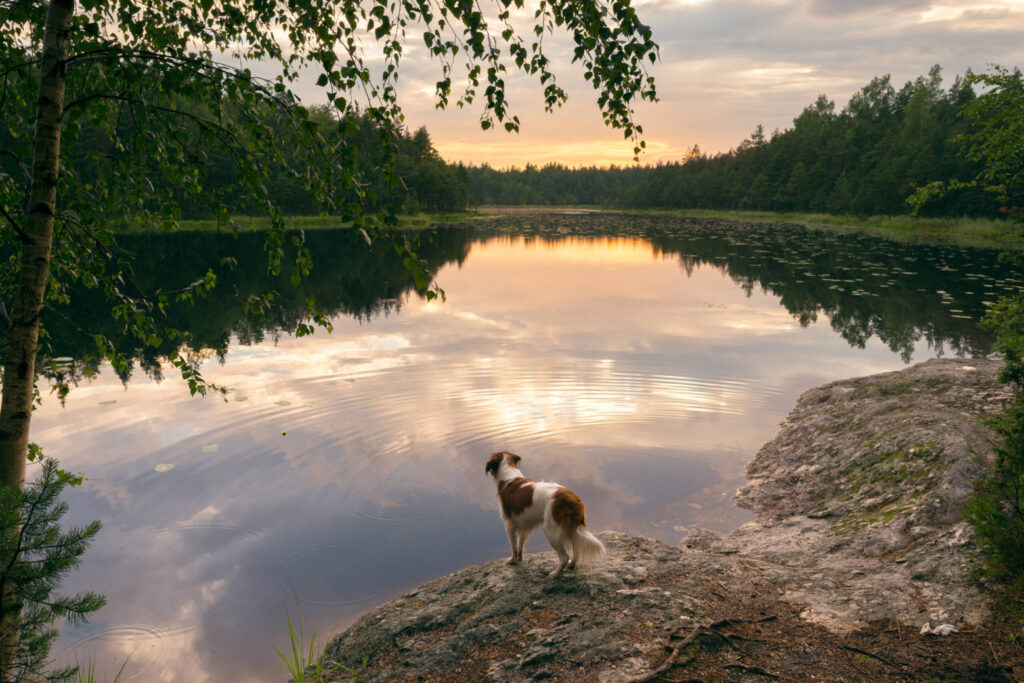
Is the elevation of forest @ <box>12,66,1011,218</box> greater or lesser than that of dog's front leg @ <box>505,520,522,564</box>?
greater

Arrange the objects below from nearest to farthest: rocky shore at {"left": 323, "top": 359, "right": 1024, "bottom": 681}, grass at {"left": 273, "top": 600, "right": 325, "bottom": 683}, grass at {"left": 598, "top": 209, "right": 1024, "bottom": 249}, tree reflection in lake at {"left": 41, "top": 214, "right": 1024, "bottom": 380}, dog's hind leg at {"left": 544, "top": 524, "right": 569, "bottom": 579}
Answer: rocky shore at {"left": 323, "top": 359, "right": 1024, "bottom": 681} < grass at {"left": 273, "top": 600, "right": 325, "bottom": 683} < dog's hind leg at {"left": 544, "top": 524, "right": 569, "bottom": 579} < tree reflection in lake at {"left": 41, "top": 214, "right": 1024, "bottom": 380} < grass at {"left": 598, "top": 209, "right": 1024, "bottom": 249}

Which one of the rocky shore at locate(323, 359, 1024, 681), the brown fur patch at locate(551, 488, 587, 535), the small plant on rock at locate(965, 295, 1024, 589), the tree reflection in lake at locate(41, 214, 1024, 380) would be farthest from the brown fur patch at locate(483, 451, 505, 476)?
the small plant on rock at locate(965, 295, 1024, 589)

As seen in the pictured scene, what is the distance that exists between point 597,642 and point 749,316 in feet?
70.6

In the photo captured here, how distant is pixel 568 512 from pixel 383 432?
6.56 meters

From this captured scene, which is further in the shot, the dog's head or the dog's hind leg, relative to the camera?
the dog's head

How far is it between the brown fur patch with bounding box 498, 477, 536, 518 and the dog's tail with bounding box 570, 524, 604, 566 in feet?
2.07

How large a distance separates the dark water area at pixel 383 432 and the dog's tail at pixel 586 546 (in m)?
2.14

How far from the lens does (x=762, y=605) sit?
17.5 feet

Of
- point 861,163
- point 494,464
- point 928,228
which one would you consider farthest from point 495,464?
point 861,163

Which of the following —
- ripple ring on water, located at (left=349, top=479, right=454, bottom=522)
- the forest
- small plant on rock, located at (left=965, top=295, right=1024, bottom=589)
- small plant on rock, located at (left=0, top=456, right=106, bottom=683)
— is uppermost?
the forest

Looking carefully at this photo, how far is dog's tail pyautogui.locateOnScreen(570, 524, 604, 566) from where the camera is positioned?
580 centimetres

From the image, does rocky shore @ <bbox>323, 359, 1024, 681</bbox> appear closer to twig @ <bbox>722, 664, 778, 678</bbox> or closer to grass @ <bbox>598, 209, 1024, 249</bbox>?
twig @ <bbox>722, 664, 778, 678</bbox>

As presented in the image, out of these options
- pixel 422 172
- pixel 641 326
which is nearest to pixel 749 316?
pixel 641 326

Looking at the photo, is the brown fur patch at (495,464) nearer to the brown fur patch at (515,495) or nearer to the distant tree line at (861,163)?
the brown fur patch at (515,495)
